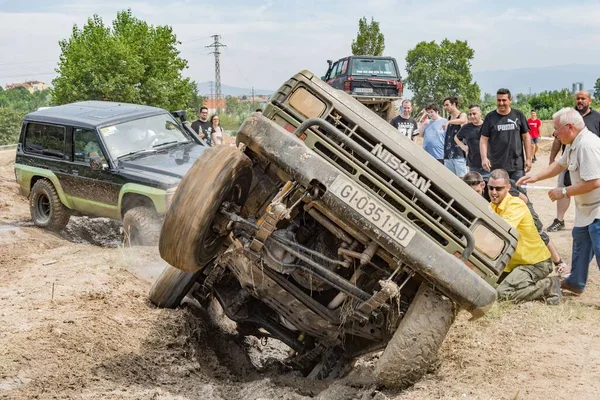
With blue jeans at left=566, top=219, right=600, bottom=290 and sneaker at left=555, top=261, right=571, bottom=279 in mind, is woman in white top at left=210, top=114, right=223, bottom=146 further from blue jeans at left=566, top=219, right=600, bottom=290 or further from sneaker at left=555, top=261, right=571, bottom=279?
blue jeans at left=566, top=219, right=600, bottom=290

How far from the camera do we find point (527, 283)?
21.0ft

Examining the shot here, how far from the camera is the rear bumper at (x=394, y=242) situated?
3.94m

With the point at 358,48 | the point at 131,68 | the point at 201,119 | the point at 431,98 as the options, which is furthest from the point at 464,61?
the point at 201,119

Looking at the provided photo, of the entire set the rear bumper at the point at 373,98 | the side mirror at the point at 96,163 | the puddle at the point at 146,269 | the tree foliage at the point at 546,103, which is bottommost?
the tree foliage at the point at 546,103

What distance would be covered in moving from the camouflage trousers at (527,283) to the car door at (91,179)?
498cm

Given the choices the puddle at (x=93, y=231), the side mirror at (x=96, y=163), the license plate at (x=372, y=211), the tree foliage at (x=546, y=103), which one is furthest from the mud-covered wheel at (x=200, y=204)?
the tree foliage at (x=546, y=103)

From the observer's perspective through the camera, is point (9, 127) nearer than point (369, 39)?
No

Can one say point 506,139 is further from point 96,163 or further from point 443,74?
point 443,74

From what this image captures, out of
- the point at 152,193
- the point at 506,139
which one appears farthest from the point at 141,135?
the point at 506,139

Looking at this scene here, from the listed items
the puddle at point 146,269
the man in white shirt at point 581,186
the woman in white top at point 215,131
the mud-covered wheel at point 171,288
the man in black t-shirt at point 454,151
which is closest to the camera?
the mud-covered wheel at point 171,288

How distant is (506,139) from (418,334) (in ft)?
15.0

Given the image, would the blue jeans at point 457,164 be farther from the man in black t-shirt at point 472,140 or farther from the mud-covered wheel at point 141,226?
the mud-covered wheel at point 141,226

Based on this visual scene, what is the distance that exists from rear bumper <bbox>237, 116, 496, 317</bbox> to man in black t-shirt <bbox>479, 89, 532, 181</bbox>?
176 inches

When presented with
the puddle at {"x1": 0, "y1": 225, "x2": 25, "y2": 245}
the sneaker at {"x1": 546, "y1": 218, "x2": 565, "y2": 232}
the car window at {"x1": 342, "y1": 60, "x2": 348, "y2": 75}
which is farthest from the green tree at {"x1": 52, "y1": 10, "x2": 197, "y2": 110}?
the sneaker at {"x1": 546, "y1": 218, "x2": 565, "y2": 232}
